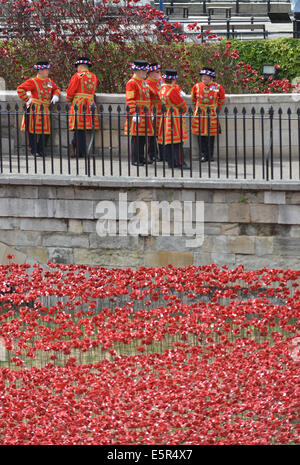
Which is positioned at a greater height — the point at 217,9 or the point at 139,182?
the point at 217,9

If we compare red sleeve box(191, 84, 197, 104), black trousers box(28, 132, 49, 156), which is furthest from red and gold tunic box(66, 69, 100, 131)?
red sleeve box(191, 84, 197, 104)

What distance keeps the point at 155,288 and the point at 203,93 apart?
361cm

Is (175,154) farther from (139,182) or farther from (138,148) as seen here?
A: (139,182)

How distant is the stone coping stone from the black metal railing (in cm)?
17

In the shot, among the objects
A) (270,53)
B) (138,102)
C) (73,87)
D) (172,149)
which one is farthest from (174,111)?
(270,53)

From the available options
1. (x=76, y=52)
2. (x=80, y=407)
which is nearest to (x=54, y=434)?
(x=80, y=407)

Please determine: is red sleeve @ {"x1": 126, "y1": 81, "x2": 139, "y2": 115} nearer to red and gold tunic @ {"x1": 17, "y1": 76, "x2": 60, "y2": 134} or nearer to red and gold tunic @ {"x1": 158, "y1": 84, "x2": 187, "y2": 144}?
red and gold tunic @ {"x1": 158, "y1": 84, "x2": 187, "y2": 144}

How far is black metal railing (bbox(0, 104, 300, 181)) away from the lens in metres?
→ 12.3

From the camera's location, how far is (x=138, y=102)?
1352 cm

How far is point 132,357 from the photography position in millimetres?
9422

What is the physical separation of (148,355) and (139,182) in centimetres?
293

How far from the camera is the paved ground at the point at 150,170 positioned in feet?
40.3

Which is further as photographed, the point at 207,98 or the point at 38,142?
the point at 38,142
